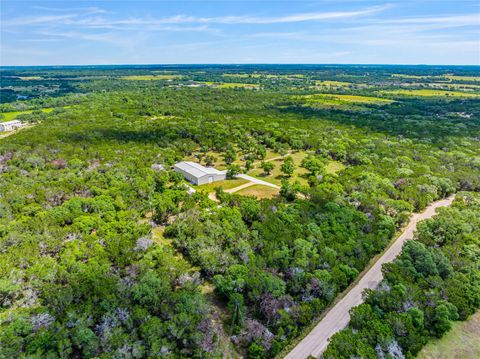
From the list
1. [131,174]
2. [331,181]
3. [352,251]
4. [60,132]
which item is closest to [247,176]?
[331,181]

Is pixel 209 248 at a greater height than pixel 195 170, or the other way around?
pixel 195 170

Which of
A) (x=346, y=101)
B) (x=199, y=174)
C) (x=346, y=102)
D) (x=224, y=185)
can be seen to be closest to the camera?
(x=224, y=185)

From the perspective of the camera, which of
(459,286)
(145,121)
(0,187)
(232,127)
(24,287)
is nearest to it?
(24,287)

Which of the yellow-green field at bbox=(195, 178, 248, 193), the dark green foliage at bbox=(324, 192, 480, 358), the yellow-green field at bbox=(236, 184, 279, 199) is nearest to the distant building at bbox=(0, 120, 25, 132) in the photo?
the yellow-green field at bbox=(195, 178, 248, 193)

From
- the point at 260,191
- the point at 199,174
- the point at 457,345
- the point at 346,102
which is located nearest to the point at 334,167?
the point at 260,191

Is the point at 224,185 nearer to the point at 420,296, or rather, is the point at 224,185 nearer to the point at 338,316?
the point at 338,316

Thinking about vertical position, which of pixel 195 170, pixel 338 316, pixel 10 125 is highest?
pixel 10 125

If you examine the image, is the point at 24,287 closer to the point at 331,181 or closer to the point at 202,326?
the point at 202,326
